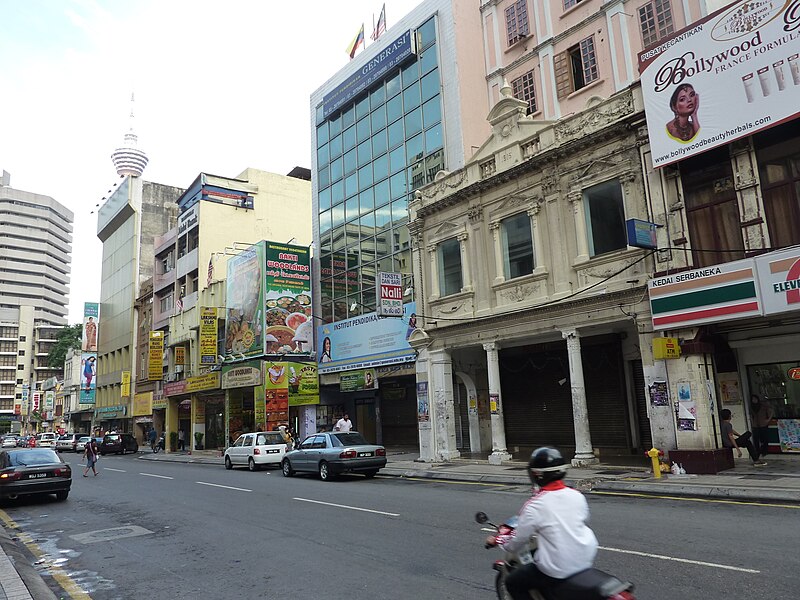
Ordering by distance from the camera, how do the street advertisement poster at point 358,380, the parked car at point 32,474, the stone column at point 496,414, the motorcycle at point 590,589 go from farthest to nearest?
1. the street advertisement poster at point 358,380
2. the stone column at point 496,414
3. the parked car at point 32,474
4. the motorcycle at point 590,589

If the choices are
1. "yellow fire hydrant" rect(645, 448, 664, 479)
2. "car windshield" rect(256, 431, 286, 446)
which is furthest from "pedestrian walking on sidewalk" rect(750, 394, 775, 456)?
"car windshield" rect(256, 431, 286, 446)

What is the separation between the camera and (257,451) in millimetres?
24859

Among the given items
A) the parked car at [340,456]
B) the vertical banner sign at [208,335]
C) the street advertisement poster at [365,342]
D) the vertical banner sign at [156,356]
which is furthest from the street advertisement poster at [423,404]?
the vertical banner sign at [156,356]

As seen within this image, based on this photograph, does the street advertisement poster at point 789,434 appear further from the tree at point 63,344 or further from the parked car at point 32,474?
the tree at point 63,344

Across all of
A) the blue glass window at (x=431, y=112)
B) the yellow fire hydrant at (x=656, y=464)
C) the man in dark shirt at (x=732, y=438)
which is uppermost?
the blue glass window at (x=431, y=112)

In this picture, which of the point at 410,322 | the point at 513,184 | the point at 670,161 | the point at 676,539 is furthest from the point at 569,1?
the point at 676,539

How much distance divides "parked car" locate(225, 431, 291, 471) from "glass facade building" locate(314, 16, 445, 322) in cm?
885

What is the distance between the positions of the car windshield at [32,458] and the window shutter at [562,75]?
21.7m

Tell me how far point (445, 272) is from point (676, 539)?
15.7 meters

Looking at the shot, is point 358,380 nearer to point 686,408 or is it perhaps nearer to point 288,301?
point 288,301

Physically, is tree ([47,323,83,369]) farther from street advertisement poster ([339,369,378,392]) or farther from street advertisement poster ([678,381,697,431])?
street advertisement poster ([678,381,697,431])

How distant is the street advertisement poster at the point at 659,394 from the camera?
1541 cm

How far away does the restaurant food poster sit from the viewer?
Result: 35062 millimetres

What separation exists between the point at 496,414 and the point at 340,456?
5.46 metres
